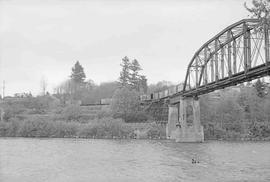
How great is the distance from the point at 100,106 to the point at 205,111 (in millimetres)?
46770

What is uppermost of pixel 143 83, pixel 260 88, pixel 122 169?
pixel 143 83

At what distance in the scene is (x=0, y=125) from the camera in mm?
125812

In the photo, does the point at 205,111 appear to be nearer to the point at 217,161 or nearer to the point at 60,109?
the point at 60,109

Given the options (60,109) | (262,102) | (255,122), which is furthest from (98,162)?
(60,109)

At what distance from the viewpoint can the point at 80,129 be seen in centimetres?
12244

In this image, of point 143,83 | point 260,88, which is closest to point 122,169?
point 260,88

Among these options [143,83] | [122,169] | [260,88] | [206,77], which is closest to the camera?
[122,169]

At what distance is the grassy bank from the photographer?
388 ft

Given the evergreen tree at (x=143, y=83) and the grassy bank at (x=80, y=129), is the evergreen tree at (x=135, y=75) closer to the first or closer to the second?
the evergreen tree at (x=143, y=83)

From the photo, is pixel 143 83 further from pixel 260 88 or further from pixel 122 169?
pixel 122 169

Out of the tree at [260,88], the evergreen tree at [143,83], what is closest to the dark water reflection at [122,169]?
the tree at [260,88]

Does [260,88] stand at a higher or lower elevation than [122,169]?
higher

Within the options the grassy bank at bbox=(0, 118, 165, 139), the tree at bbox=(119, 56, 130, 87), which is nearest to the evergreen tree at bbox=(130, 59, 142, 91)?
the tree at bbox=(119, 56, 130, 87)

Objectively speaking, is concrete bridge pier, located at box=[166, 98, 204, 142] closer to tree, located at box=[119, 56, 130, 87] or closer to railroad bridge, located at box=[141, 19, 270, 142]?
railroad bridge, located at box=[141, 19, 270, 142]
